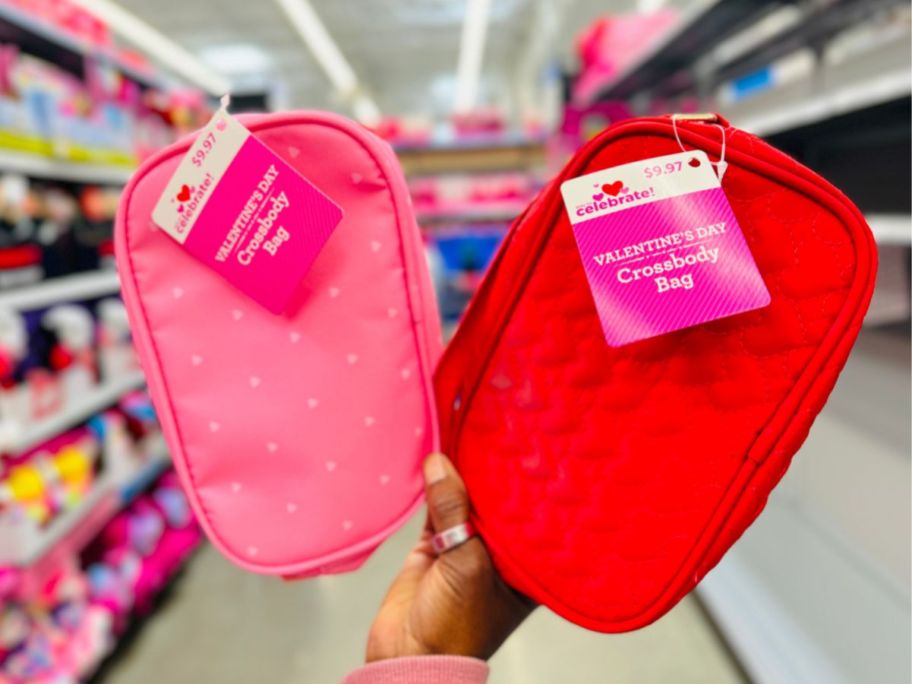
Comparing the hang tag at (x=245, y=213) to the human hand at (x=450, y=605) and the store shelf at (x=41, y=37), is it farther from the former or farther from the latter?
the store shelf at (x=41, y=37)

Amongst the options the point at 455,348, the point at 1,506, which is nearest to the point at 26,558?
the point at 1,506

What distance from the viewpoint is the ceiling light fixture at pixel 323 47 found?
628 cm

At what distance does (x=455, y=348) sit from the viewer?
23.7 inches

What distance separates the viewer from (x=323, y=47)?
Answer: 7684 millimetres

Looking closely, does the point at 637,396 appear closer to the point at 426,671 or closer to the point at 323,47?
the point at 426,671

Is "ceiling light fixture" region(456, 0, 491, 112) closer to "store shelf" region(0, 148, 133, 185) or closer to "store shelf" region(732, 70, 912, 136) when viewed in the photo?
"store shelf" region(0, 148, 133, 185)

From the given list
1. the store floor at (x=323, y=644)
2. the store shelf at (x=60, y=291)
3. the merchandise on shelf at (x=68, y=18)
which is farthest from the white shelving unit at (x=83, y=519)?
the merchandise on shelf at (x=68, y=18)

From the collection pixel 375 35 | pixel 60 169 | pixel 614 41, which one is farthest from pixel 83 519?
pixel 375 35

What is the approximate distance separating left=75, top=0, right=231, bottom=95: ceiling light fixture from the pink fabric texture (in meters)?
5.18

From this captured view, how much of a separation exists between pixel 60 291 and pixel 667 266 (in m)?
1.51

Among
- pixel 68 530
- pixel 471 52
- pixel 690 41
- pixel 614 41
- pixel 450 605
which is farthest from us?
pixel 471 52

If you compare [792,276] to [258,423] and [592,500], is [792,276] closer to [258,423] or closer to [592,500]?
[592,500]

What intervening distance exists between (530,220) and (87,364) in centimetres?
150

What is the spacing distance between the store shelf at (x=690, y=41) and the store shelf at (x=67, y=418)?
1.76 metres
